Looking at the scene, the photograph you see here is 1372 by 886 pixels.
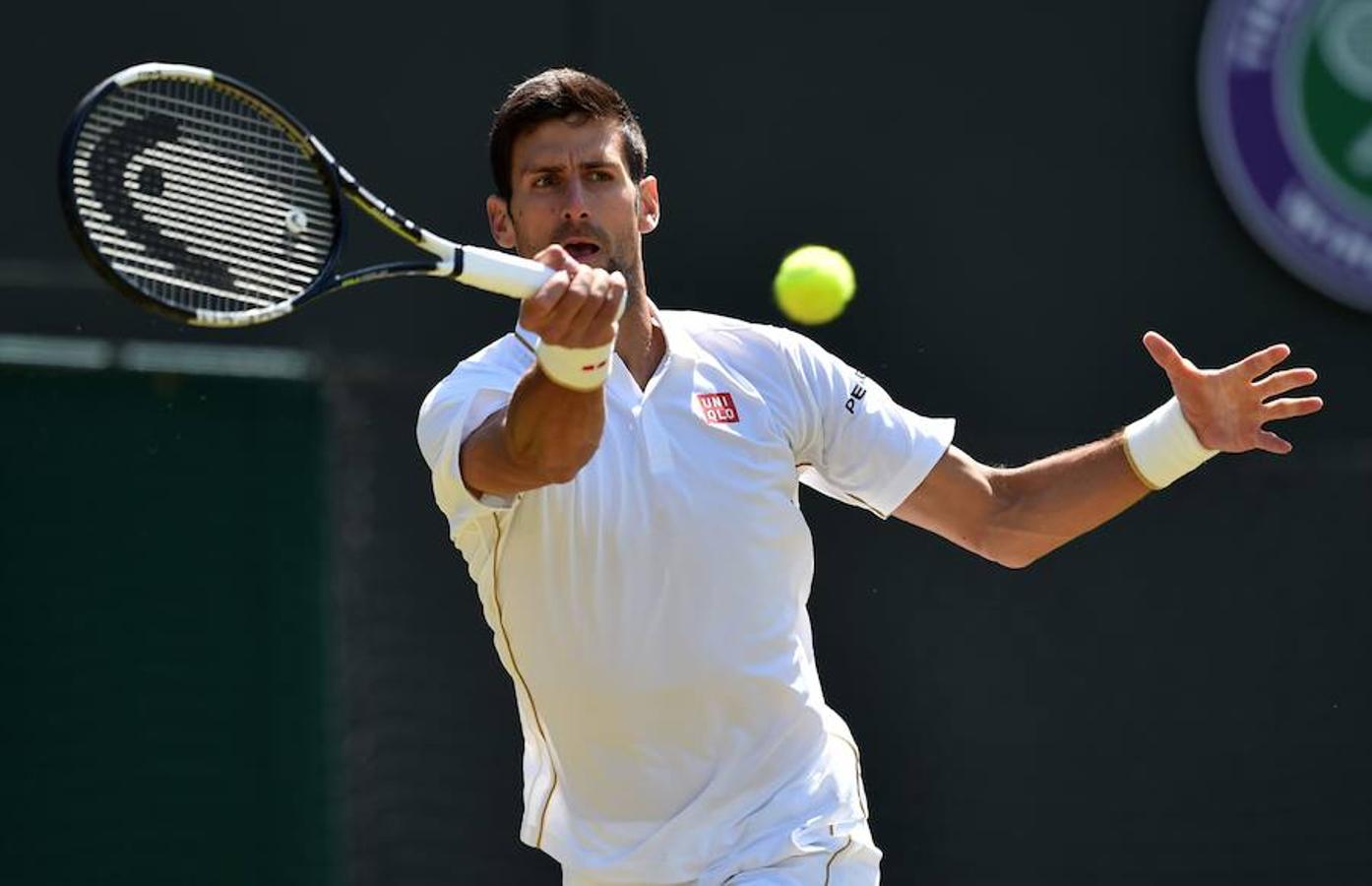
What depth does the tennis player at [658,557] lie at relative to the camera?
11.0 feet

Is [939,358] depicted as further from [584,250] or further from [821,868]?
[821,868]

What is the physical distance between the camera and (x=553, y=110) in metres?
3.60

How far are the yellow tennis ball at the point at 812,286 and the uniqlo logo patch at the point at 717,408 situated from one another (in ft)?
5.45

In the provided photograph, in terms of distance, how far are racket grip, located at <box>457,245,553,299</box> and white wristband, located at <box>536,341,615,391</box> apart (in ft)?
0.27

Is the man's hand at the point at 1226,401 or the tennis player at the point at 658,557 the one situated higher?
the man's hand at the point at 1226,401

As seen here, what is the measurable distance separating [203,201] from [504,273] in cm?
55

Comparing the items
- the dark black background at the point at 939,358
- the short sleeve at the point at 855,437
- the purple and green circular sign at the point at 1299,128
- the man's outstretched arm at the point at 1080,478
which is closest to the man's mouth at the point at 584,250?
the short sleeve at the point at 855,437

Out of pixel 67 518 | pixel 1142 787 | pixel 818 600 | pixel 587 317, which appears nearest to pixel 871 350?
pixel 818 600

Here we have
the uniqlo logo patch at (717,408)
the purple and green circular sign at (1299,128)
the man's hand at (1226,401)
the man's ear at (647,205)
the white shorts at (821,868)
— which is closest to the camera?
the white shorts at (821,868)

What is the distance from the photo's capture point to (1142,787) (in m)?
5.48

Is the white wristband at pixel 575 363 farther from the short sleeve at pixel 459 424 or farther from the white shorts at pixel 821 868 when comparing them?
the white shorts at pixel 821 868

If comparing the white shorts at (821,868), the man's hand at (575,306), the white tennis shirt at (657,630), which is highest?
the man's hand at (575,306)

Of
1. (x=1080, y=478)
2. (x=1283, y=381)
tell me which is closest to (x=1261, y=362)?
(x=1283, y=381)

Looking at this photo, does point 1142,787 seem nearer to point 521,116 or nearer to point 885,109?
point 885,109
